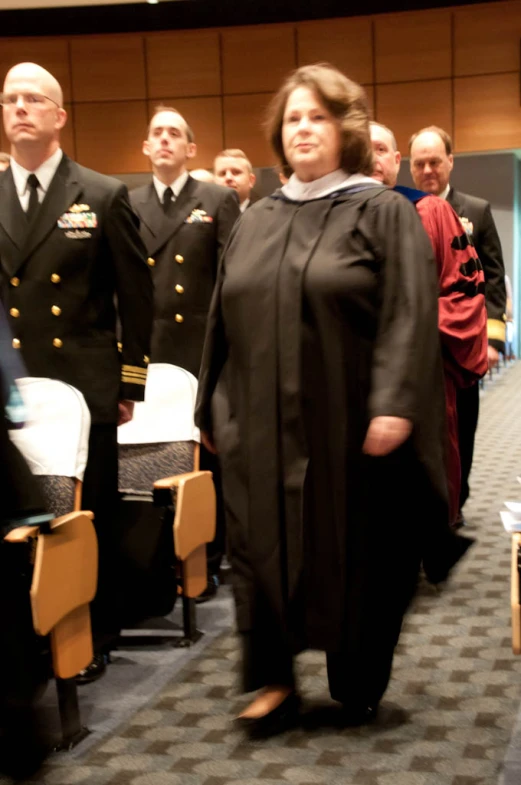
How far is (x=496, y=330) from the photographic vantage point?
4.32 meters

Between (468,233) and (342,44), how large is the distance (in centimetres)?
719

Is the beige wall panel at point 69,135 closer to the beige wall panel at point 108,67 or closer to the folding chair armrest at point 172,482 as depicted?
the beige wall panel at point 108,67

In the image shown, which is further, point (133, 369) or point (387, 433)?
point (133, 369)

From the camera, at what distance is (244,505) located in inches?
90.1

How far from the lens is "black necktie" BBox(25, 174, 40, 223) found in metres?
2.78

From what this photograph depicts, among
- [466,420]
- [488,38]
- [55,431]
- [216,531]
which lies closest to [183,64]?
[488,38]

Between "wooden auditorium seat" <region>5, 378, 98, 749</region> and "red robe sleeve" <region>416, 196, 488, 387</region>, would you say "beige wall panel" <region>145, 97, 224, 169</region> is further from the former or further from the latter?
"wooden auditorium seat" <region>5, 378, 98, 749</region>

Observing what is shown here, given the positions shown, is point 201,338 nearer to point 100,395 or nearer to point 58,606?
point 100,395

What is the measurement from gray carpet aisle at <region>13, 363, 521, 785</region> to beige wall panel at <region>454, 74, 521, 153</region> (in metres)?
8.25

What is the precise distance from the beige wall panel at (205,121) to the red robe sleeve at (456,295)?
26.5 ft

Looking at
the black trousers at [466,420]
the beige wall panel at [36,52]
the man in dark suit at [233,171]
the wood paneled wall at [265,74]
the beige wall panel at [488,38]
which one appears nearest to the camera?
the black trousers at [466,420]

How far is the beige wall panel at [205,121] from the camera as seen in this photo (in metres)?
11.1

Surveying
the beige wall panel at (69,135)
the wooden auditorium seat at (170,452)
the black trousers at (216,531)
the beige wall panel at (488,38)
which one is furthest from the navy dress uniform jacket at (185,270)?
the beige wall panel at (69,135)

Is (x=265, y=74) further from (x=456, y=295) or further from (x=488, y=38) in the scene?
(x=456, y=295)
